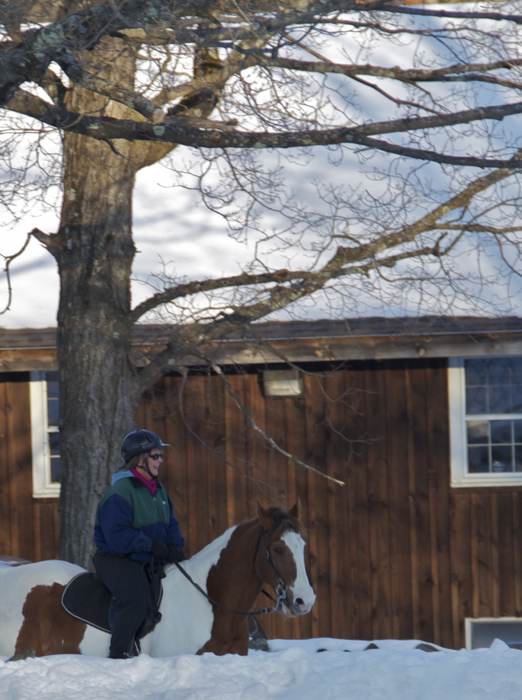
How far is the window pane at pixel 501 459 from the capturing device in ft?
30.4

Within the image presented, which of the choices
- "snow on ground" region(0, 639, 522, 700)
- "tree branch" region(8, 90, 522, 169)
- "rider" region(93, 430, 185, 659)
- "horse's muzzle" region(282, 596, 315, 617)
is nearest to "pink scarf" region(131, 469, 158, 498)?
"rider" region(93, 430, 185, 659)

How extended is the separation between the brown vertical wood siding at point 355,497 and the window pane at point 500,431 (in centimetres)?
71

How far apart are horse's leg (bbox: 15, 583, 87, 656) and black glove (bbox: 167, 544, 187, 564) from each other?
28.2 inches

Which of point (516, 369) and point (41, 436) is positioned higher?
point (516, 369)

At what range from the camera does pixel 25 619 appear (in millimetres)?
4758

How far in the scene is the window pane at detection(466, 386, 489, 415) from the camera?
930 cm

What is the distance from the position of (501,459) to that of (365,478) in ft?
6.21

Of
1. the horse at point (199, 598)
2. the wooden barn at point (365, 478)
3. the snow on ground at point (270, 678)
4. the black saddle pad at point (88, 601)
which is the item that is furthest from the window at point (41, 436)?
the snow on ground at point (270, 678)

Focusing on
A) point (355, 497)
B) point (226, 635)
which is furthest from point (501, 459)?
point (226, 635)

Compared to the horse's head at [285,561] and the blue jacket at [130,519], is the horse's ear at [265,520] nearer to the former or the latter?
the horse's head at [285,561]

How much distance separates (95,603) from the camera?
4656 mm

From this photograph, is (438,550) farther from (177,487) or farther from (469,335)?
(177,487)

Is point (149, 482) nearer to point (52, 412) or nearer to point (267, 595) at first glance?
point (267, 595)

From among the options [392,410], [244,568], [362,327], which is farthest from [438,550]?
[244,568]
